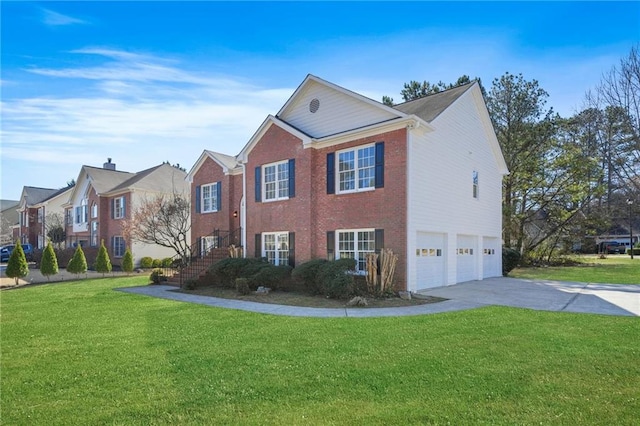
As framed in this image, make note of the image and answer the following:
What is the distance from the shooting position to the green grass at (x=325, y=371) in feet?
14.7

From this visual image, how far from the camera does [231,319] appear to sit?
33.0 feet

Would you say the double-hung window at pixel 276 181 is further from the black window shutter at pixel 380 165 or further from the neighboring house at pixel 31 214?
the neighboring house at pixel 31 214

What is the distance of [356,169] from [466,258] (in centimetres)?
706

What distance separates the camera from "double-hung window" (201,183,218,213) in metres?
23.5

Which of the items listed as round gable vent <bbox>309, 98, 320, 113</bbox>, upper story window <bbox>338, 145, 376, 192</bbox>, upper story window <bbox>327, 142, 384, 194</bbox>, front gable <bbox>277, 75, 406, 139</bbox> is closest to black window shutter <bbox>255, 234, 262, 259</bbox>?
upper story window <bbox>327, 142, 384, 194</bbox>

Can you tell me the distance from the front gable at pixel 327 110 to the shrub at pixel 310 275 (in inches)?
226

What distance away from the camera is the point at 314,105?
59.7 ft

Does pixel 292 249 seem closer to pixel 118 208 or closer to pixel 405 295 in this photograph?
pixel 405 295

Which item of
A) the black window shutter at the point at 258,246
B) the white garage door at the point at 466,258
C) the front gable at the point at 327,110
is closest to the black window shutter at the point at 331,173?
the front gable at the point at 327,110

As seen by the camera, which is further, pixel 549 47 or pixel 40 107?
pixel 549 47

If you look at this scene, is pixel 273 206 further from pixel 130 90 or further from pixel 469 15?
pixel 469 15

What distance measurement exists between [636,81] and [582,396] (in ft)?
92.2

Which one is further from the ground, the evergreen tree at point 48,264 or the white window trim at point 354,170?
the white window trim at point 354,170

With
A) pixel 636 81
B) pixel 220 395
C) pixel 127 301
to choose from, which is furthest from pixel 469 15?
pixel 636 81
